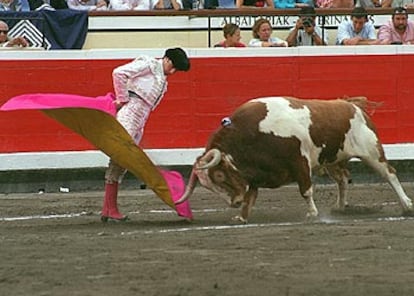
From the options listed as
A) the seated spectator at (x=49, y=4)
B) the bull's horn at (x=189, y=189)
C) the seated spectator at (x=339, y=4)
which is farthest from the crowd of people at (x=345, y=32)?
the bull's horn at (x=189, y=189)

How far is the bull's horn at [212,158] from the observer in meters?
11.2

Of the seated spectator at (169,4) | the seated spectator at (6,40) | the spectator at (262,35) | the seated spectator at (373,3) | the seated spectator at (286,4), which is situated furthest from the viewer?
the seated spectator at (373,3)

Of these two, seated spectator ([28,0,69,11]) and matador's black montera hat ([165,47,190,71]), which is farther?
seated spectator ([28,0,69,11])

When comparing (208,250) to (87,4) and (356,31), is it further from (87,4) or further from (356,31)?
(87,4)

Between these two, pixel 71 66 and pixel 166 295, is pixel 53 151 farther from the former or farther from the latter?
pixel 166 295

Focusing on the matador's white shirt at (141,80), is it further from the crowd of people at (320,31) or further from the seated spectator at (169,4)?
the seated spectator at (169,4)

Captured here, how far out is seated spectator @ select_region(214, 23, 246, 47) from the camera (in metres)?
15.5

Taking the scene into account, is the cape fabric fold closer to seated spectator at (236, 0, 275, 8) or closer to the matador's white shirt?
the matador's white shirt

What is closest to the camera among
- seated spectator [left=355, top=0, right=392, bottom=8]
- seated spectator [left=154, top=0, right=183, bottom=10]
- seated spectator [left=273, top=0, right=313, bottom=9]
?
seated spectator [left=154, top=0, right=183, bottom=10]

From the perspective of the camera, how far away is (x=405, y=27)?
16312 millimetres

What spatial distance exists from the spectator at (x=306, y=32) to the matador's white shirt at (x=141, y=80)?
4.84 meters

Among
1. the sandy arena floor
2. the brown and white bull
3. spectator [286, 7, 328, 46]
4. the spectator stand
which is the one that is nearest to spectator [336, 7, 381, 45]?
the spectator stand

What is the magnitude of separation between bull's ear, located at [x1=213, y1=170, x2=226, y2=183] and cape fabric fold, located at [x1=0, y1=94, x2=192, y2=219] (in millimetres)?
524

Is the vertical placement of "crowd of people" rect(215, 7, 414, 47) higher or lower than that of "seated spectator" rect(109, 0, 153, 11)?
lower
